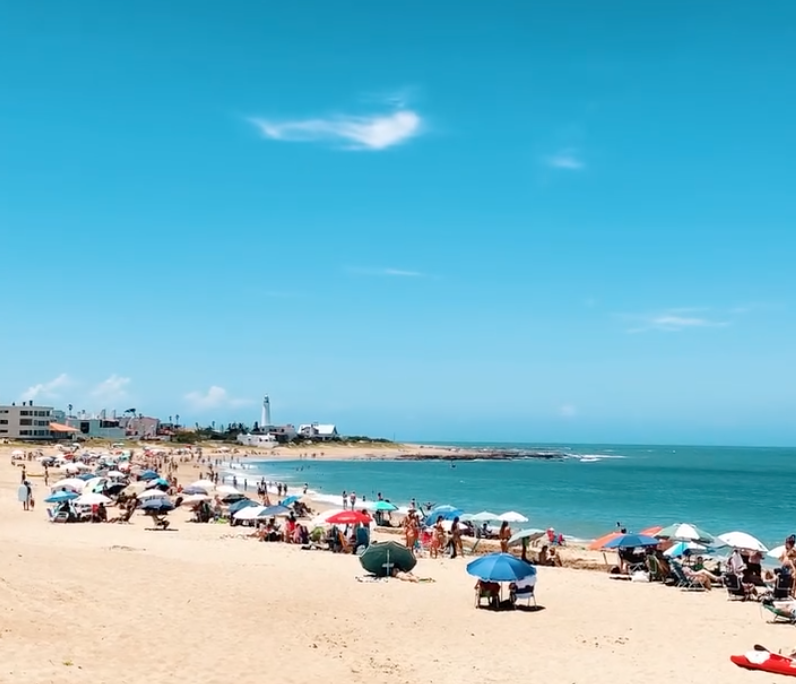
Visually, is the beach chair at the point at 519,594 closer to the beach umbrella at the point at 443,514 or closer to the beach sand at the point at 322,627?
the beach sand at the point at 322,627

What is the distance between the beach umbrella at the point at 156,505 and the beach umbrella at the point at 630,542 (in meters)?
15.6

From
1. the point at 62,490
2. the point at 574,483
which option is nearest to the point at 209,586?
the point at 62,490

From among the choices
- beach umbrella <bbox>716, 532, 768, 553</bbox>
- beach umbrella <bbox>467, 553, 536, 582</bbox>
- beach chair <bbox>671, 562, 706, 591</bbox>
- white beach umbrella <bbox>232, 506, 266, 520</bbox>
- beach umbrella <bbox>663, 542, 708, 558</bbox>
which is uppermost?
beach umbrella <bbox>467, 553, 536, 582</bbox>

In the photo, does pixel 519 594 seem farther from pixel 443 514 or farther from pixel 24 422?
pixel 24 422

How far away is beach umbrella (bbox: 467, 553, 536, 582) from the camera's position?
15.6 metres

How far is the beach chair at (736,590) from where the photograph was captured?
17.7 meters

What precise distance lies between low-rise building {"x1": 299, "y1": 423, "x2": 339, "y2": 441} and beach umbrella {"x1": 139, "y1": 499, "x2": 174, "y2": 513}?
158 meters

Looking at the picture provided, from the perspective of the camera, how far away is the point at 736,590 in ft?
58.4

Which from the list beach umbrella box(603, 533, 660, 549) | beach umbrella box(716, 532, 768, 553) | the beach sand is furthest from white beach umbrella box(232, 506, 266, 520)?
beach umbrella box(716, 532, 768, 553)

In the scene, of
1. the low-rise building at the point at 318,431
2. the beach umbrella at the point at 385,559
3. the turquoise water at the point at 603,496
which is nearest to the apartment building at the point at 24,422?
the turquoise water at the point at 603,496

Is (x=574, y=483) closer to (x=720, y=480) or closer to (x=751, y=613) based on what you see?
(x=720, y=480)

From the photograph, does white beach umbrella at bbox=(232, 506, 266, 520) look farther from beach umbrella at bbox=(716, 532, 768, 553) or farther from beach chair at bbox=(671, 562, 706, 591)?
beach umbrella at bbox=(716, 532, 768, 553)

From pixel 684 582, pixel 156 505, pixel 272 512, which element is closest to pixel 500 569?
pixel 684 582

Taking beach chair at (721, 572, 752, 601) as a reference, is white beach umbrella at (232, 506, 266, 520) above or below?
above
